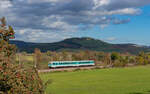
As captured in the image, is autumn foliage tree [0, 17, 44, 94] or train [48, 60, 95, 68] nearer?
autumn foliage tree [0, 17, 44, 94]

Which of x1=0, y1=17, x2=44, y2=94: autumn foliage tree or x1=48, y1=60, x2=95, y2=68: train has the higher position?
x1=0, y1=17, x2=44, y2=94: autumn foliage tree

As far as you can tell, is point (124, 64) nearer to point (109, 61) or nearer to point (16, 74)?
point (109, 61)

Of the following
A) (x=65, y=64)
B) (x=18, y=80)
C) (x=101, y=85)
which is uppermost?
(x=18, y=80)

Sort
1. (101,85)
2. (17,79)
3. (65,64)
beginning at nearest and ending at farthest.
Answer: (17,79) < (101,85) < (65,64)

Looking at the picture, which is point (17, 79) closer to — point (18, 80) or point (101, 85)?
point (18, 80)

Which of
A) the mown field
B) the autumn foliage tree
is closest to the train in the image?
the mown field

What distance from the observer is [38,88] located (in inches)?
332

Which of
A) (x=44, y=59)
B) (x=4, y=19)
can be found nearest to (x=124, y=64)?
(x=44, y=59)

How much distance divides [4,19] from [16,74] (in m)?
6.16

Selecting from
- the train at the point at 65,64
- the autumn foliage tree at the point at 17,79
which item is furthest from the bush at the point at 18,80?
the train at the point at 65,64

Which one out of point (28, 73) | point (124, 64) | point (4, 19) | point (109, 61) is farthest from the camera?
point (109, 61)

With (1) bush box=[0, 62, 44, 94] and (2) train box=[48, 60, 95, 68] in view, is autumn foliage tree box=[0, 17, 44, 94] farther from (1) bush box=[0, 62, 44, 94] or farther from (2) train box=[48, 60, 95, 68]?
(2) train box=[48, 60, 95, 68]

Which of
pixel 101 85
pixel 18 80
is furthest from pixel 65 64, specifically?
pixel 18 80

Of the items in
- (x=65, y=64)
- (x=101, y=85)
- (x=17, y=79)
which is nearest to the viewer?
(x=17, y=79)
